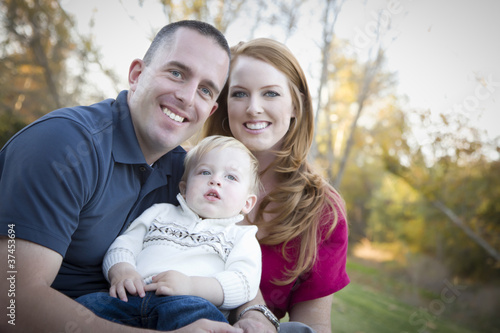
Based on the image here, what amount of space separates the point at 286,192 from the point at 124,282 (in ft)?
4.50

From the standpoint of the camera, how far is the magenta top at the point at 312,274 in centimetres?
245

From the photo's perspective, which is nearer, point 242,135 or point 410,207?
point 242,135

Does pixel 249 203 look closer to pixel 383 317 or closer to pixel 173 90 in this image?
pixel 173 90

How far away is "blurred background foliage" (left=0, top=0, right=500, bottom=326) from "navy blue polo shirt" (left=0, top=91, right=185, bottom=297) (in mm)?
3883

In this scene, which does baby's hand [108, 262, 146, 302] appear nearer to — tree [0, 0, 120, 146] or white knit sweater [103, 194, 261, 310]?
white knit sweater [103, 194, 261, 310]

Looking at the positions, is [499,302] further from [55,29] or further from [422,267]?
[55,29]

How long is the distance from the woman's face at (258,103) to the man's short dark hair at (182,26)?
411 mm

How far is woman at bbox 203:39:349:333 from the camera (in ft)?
8.06

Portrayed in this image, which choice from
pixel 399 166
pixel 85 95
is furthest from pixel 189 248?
pixel 399 166

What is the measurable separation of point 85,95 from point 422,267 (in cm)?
1226

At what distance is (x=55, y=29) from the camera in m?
8.20

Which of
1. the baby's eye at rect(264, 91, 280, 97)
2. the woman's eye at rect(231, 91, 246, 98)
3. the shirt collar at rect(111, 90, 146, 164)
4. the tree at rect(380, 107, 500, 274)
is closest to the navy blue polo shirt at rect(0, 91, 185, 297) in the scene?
the shirt collar at rect(111, 90, 146, 164)

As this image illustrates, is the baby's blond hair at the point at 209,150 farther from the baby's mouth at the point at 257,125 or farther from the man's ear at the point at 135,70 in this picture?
the man's ear at the point at 135,70

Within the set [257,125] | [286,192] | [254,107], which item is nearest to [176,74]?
[254,107]
